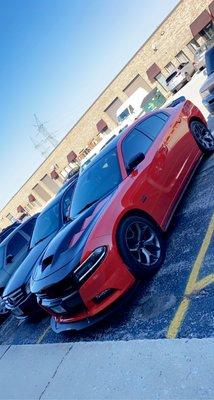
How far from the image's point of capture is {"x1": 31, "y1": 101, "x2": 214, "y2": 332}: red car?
13.9 feet

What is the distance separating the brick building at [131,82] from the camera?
2928cm

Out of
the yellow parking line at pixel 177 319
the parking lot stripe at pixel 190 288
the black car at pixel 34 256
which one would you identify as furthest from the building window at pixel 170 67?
the yellow parking line at pixel 177 319

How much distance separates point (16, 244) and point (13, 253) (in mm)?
324

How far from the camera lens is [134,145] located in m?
5.91

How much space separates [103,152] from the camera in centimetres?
628

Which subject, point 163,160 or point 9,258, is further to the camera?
point 9,258

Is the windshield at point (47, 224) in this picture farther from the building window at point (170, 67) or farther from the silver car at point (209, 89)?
the building window at point (170, 67)

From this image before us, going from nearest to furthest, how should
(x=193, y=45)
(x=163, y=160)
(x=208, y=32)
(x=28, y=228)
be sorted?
1. (x=163, y=160)
2. (x=28, y=228)
3. (x=208, y=32)
4. (x=193, y=45)

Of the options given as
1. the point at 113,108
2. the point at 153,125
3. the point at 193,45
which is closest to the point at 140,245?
the point at 153,125

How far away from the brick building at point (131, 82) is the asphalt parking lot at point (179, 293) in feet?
88.6

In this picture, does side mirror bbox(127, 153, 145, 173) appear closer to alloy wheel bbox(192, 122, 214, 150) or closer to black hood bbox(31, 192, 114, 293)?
black hood bbox(31, 192, 114, 293)

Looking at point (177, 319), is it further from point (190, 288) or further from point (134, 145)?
point (134, 145)

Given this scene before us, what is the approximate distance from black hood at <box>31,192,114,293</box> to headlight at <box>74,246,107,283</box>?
0.09 metres

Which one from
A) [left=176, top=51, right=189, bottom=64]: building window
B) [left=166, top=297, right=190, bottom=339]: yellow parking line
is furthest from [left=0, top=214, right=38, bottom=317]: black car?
[left=176, top=51, right=189, bottom=64]: building window
